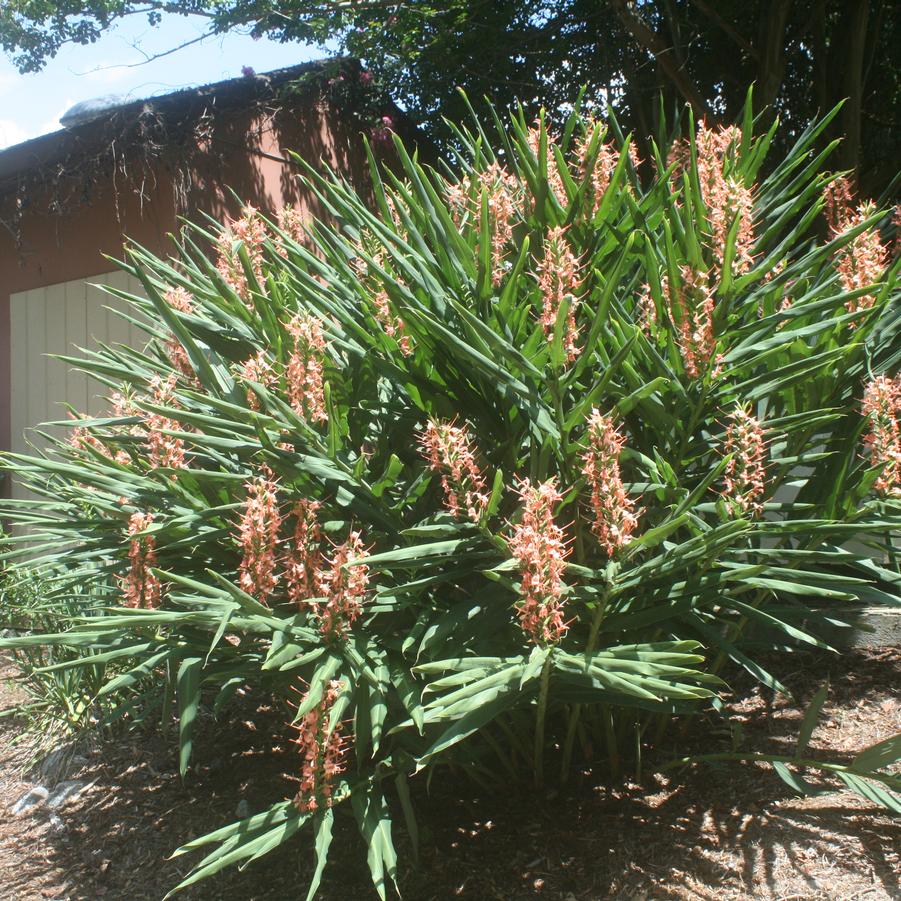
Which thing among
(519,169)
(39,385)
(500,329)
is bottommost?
(500,329)

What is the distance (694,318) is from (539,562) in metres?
0.66

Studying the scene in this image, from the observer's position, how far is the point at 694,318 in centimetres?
194

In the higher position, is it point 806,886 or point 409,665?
point 409,665

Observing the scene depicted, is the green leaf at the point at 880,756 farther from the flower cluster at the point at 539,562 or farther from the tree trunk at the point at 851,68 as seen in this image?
the tree trunk at the point at 851,68

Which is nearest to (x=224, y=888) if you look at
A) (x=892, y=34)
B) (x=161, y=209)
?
(x=161, y=209)

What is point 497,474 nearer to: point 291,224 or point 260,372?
point 260,372

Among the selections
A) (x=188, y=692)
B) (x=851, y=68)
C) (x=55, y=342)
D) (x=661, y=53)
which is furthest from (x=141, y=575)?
(x=851, y=68)

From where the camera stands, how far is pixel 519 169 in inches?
91.0

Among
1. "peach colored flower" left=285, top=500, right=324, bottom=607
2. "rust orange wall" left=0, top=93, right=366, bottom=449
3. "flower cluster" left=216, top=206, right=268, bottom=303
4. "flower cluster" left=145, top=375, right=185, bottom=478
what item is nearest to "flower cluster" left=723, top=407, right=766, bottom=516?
"peach colored flower" left=285, top=500, right=324, bottom=607

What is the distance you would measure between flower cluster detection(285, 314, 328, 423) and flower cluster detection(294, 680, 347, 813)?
0.56m

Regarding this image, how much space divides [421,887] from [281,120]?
4.77 metres

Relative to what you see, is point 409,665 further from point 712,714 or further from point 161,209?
point 161,209

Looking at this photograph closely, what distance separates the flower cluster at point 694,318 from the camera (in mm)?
1922

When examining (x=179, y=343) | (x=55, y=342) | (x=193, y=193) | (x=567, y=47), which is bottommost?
(x=179, y=343)
